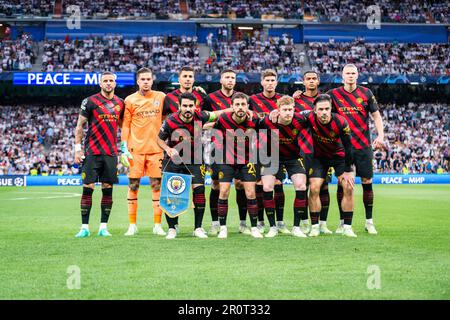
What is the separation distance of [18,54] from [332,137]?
120 ft

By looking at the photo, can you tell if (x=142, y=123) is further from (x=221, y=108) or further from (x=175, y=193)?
(x=175, y=193)

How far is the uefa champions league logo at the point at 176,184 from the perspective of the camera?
9.91 m

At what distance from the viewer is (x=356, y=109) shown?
10.6m

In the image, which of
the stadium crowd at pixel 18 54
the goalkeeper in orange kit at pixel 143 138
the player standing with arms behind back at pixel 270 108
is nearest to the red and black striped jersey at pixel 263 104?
the player standing with arms behind back at pixel 270 108

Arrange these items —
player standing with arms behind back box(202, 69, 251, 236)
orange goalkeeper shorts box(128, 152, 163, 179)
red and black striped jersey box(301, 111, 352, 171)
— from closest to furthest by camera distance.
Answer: red and black striped jersey box(301, 111, 352, 171) → player standing with arms behind back box(202, 69, 251, 236) → orange goalkeeper shorts box(128, 152, 163, 179)

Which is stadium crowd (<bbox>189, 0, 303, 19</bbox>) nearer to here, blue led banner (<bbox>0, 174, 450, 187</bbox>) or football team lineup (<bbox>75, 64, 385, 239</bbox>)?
blue led banner (<bbox>0, 174, 450, 187</bbox>)

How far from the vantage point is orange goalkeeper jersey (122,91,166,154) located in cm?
1080

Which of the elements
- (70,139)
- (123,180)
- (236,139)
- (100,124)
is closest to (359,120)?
(236,139)

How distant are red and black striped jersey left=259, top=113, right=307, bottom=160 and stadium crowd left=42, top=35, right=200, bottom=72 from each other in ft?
108

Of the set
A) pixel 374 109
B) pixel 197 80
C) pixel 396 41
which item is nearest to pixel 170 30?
pixel 197 80

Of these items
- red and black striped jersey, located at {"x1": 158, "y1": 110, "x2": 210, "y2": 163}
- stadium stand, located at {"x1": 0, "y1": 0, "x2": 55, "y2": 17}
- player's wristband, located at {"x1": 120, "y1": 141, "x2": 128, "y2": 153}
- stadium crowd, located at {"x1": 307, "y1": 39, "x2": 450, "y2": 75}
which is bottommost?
player's wristband, located at {"x1": 120, "y1": 141, "x2": 128, "y2": 153}

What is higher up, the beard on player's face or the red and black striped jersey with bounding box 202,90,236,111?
the red and black striped jersey with bounding box 202,90,236,111

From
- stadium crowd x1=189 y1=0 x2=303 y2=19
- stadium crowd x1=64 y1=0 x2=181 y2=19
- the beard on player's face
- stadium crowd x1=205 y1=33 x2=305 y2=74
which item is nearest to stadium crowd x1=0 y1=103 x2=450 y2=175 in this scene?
stadium crowd x1=205 y1=33 x2=305 y2=74

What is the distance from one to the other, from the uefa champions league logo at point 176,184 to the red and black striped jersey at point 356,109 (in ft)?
9.34
